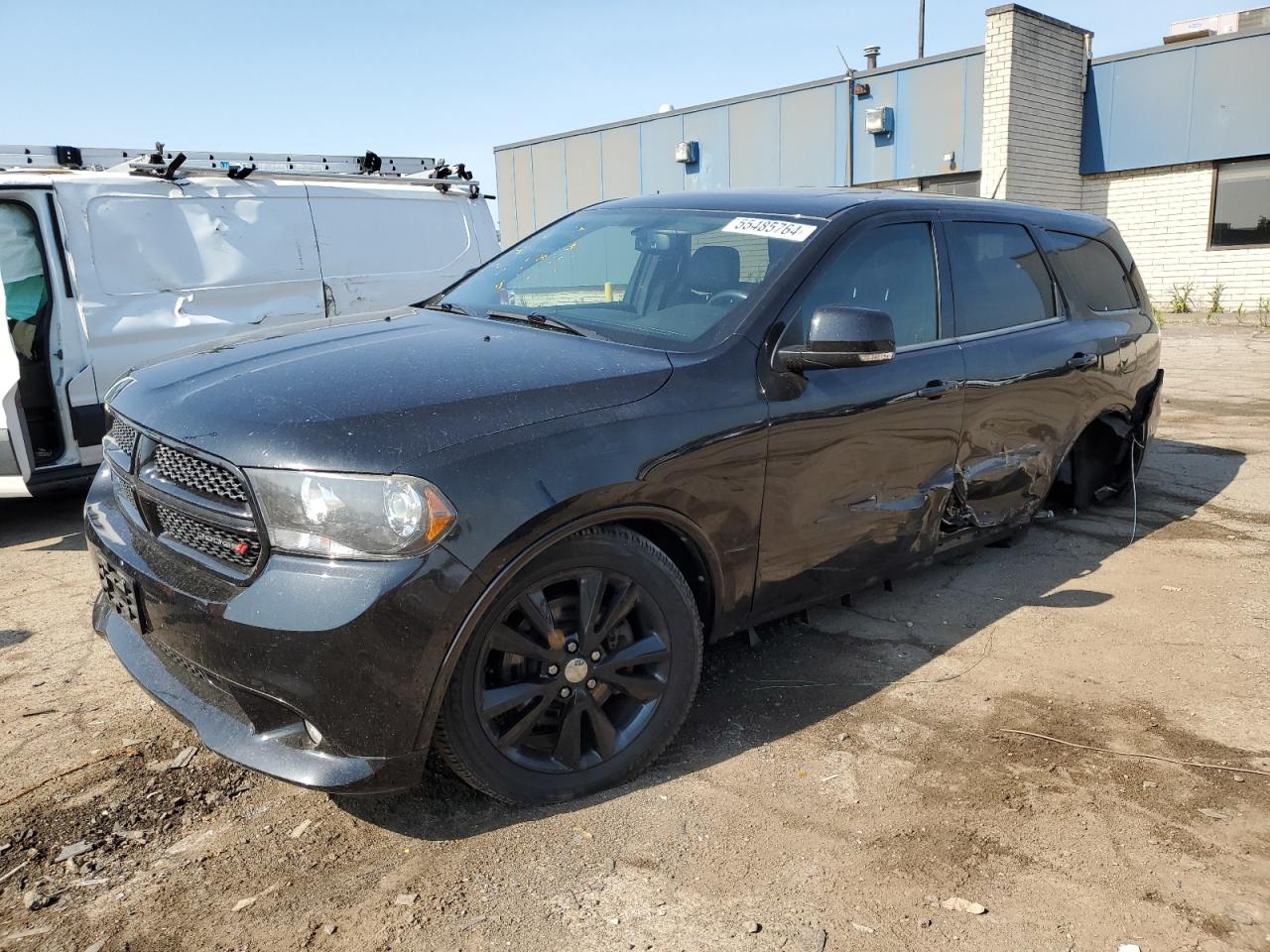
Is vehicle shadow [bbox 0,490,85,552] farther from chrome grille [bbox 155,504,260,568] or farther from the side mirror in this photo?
the side mirror

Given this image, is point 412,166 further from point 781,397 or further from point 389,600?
point 389,600

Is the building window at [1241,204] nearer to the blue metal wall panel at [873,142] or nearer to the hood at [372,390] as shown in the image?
the blue metal wall panel at [873,142]

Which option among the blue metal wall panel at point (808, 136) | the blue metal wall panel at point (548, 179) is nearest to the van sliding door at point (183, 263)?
the blue metal wall panel at point (808, 136)

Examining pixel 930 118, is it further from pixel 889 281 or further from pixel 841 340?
pixel 841 340

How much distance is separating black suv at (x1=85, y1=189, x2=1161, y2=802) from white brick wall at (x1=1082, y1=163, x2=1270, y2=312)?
49.1 ft

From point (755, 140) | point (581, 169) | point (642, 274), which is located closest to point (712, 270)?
point (642, 274)

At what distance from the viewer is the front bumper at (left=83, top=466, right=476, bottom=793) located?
230 centimetres

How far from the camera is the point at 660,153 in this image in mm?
22672

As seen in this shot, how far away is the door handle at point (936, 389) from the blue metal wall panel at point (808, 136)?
54.5ft

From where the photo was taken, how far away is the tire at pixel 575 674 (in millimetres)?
2561

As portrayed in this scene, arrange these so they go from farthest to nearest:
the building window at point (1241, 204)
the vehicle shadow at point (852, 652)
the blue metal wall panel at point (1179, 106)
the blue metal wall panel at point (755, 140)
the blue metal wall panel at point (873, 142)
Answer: the blue metal wall panel at point (755, 140) < the blue metal wall panel at point (873, 142) < the building window at point (1241, 204) < the blue metal wall panel at point (1179, 106) < the vehicle shadow at point (852, 652)

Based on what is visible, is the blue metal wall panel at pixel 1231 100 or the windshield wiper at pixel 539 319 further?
the blue metal wall panel at pixel 1231 100

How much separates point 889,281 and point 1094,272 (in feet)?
6.96

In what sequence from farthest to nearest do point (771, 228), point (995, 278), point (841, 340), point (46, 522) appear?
1. point (46, 522)
2. point (995, 278)
3. point (771, 228)
4. point (841, 340)
